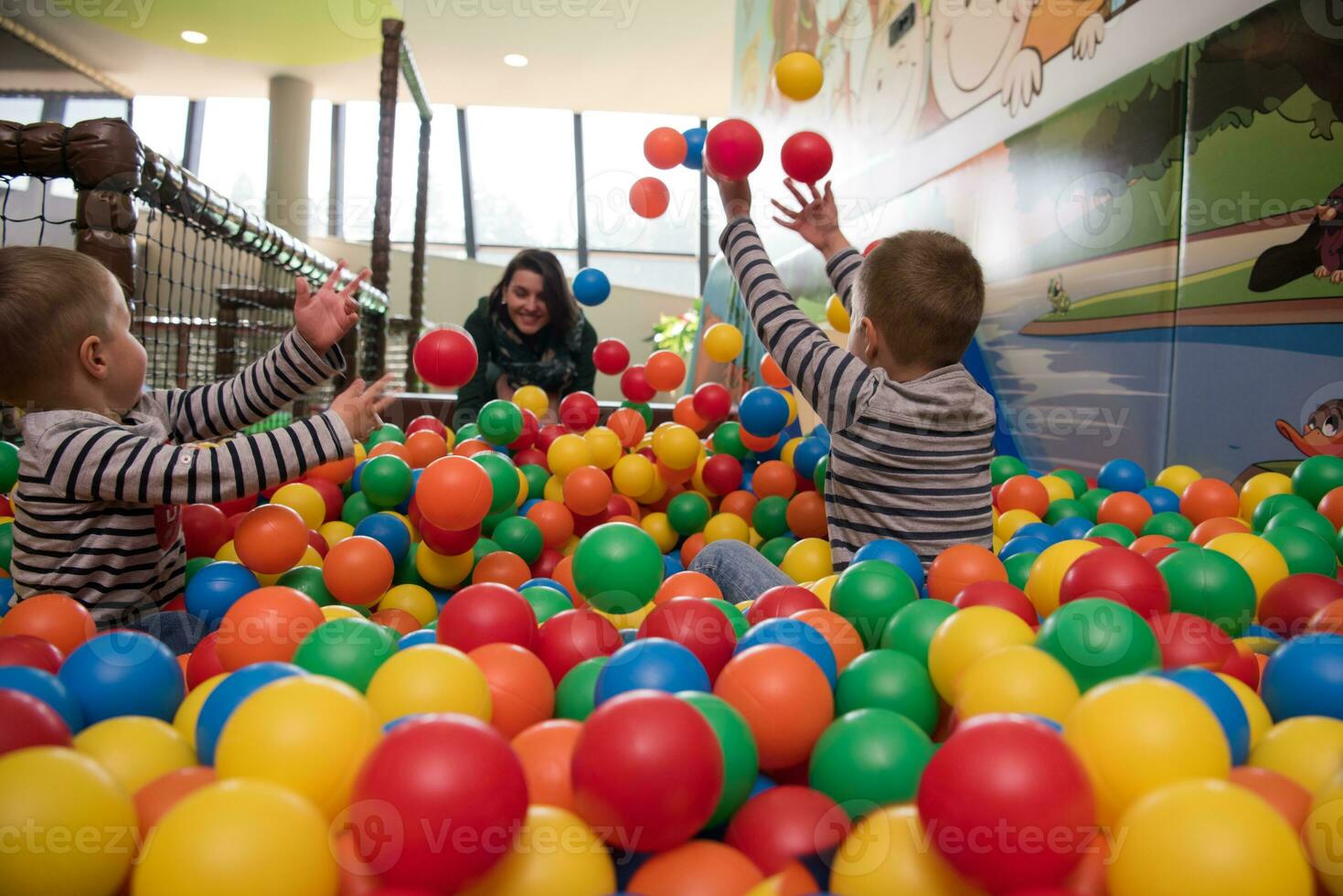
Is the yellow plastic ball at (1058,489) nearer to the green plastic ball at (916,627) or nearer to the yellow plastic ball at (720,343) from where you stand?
the yellow plastic ball at (720,343)

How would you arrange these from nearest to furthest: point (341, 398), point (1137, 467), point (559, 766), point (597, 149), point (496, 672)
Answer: point (559, 766)
point (496, 672)
point (341, 398)
point (1137, 467)
point (597, 149)

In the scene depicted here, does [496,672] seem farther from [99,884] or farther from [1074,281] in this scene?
[1074,281]

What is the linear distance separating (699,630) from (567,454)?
3.85ft

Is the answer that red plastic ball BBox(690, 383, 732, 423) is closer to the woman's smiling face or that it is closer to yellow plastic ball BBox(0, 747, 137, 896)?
the woman's smiling face

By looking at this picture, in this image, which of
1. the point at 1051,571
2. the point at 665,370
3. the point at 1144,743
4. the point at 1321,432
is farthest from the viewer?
the point at 665,370

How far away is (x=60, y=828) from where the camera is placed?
0.53 metres

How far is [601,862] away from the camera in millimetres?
553

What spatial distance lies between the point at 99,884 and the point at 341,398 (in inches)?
34.0

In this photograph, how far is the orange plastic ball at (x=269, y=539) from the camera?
1.31 meters

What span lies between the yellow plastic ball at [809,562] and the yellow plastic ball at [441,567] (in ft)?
1.86

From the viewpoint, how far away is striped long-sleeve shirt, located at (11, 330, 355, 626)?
114cm

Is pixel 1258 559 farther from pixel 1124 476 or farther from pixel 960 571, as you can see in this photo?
pixel 1124 476

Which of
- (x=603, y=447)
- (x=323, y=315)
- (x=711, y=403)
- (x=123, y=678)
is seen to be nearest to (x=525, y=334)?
(x=711, y=403)

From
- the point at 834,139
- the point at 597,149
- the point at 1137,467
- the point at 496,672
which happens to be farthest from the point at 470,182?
the point at 496,672
